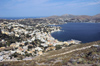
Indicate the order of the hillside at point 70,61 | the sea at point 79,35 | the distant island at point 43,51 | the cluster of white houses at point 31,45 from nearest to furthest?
the hillside at point 70,61 → the distant island at point 43,51 → the cluster of white houses at point 31,45 → the sea at point 79,35

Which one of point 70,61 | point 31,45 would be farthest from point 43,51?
point 70,61

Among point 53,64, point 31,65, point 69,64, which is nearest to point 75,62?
point 69,64

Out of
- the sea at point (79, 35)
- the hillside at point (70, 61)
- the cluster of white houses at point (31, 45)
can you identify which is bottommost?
the sea at point (79, 35)

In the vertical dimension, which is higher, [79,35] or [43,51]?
[43,51]

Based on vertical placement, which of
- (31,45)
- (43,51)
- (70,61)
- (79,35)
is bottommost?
(79,35)

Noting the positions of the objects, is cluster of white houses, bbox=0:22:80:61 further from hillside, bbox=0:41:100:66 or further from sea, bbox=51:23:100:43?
hillside, bbox=0:41:100:66

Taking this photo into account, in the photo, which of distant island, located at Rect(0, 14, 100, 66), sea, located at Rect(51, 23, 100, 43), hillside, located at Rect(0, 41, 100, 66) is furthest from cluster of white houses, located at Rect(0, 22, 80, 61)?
hillside, located at Rect(0, 41, 100, 66)

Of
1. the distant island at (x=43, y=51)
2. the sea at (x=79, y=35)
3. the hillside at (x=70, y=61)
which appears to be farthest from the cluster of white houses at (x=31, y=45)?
the hillside at (x=70, y=61)

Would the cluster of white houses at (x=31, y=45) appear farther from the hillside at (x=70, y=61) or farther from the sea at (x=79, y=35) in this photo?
the hillside at (x=70, y=61)

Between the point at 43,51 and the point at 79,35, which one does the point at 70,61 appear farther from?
the point at 79,35

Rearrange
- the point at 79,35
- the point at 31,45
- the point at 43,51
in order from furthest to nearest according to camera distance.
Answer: the point at 79,35
the point at 31,45
the point at 43,51

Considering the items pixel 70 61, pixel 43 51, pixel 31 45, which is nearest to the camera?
pixel 70 61

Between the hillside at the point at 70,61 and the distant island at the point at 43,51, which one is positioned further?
the distant island at the point at 43,51
